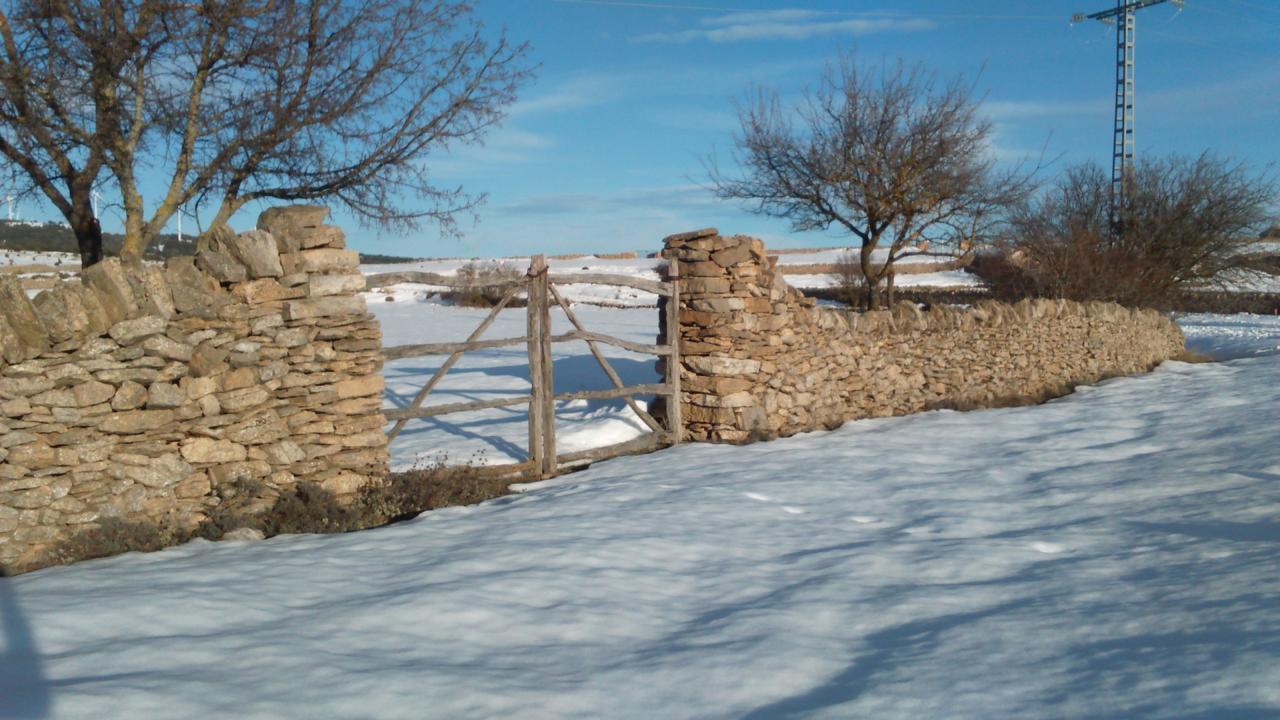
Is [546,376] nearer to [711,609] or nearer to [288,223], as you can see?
[288,223]

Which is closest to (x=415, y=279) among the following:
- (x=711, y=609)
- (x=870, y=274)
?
(x=711, y=609)

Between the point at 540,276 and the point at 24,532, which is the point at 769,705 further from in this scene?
the point at 540,276

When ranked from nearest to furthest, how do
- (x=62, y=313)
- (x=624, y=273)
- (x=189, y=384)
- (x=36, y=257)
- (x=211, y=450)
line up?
(x=62, y=313) < (x=189, y=384) < (x=211, y=450) < (x=36, y=257) < (x=624, y=273)

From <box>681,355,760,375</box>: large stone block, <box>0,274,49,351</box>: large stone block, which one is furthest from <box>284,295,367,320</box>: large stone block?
<box>681,355,760,375</box>: large stone block

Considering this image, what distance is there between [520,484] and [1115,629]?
5.25 metres

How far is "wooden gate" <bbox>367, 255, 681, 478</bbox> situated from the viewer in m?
7.96

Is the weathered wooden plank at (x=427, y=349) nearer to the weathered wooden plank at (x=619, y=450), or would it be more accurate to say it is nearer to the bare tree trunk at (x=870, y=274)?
the weathered wooden plank at (x=619, y=450)

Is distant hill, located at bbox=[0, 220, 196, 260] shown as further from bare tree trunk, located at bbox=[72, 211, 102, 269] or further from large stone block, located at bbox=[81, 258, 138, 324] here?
large stone block, located at bbox=[81, 258, 138, 324]

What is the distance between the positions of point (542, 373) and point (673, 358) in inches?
84.0

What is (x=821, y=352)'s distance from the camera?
37.7 ft

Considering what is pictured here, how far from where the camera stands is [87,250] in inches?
328

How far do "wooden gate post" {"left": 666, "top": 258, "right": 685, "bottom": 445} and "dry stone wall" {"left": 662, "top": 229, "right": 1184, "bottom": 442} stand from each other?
142 millimetres

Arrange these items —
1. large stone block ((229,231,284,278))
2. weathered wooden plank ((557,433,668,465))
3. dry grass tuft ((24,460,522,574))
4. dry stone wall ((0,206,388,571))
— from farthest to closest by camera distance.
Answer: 1. weathered wooden plank ((557,433,668,465))
2. large stone block ((229,231,284,278))
3. dry grass tuft ((24,460,522,574))
4. dry stone wall ((0,206,388,571))

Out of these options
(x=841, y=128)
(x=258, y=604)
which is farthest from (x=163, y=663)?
(x=841, y=128)
